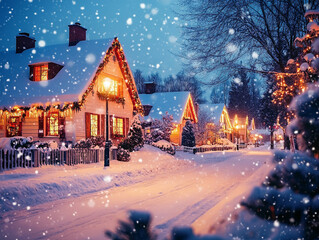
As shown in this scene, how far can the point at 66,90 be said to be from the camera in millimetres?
19172

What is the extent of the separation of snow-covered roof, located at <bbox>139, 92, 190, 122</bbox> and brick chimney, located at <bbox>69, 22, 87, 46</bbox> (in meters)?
16.6

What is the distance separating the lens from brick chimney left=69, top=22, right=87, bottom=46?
24.2 m

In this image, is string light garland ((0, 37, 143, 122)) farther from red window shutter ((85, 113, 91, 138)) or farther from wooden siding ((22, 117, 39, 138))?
red window shutter ((85, 113, 91, 138))

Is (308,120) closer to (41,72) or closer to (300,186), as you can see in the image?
(300,186)

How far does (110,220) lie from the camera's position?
20.6ft

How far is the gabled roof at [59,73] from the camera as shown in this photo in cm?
1922

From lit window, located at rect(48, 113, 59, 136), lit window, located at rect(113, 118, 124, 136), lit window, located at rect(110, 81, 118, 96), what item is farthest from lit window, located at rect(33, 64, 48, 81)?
lit window, located at rect(113, 118, 124, 136)

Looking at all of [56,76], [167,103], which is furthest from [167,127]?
[56,76]

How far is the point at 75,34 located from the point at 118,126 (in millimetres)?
8387

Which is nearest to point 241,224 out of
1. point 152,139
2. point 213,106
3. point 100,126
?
point 100,126

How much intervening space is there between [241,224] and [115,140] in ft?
70.3

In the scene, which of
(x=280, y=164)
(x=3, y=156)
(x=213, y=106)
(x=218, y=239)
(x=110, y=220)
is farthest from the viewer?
(x=213, y=106)

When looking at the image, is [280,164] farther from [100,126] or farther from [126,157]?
[100,126]

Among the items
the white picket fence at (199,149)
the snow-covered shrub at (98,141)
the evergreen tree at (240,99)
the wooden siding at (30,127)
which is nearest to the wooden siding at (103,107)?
the snow-covered shrub at (98,141)
